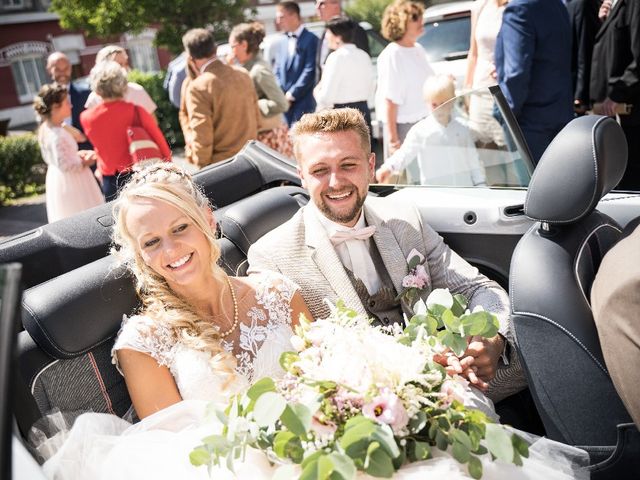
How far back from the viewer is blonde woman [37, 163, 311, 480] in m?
1.94

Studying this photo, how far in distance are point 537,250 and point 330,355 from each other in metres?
0.87

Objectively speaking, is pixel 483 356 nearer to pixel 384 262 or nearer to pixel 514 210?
pixel 384 262

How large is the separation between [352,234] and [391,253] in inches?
7.0

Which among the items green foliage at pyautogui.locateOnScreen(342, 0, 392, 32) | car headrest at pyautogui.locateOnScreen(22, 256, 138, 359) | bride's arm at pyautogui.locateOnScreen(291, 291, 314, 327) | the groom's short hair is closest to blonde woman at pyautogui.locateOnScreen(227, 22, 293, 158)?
the groom's short hair

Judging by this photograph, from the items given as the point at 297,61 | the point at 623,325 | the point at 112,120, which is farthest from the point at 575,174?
the point at 297,61

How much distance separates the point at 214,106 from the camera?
4.80m

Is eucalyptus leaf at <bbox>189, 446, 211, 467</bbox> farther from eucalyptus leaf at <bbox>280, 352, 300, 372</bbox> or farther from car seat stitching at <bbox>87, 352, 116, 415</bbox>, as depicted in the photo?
car seat stitching at <bbox>87, 352, 116, 415</bbox>

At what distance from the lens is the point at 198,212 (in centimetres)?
214

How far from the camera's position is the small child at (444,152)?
294 centimetres

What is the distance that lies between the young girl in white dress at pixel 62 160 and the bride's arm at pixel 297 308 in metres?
3.30

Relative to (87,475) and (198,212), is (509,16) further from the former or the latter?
(87,475)

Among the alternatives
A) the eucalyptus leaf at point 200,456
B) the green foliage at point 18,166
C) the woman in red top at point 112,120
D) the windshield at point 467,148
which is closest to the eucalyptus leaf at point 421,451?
the eucalyptus leaf at point 200,456

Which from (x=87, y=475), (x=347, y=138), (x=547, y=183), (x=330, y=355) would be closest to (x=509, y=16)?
(x=347, y=138)

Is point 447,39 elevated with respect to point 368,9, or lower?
elevated
